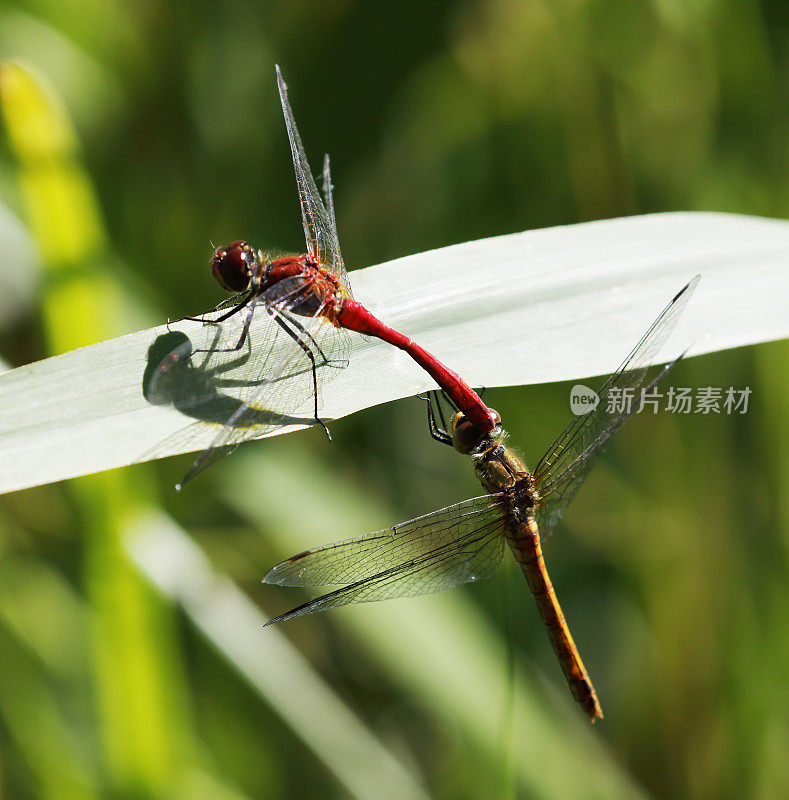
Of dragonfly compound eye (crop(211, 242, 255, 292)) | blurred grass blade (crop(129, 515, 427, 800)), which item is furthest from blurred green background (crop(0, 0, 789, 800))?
dragonfly compound eye (crop(211, 242, 255, 292))

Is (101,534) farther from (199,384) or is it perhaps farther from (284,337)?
(284,337)

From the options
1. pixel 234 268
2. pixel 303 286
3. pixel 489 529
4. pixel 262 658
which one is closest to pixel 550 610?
pixel 489 529

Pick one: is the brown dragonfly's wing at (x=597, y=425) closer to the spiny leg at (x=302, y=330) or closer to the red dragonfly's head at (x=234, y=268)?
the spiny leg at (x=302, y=330)

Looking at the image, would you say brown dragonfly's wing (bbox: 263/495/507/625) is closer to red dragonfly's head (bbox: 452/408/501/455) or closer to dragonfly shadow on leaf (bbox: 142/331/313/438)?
red dragonfly's head (bbox: 452/408/501/455)

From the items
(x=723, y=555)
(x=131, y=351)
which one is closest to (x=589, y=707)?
(x=723, y=555)

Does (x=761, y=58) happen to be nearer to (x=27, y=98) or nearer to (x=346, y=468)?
(x=346, y=468)
